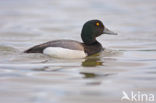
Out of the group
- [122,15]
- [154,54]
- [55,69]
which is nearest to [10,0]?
[122,15]

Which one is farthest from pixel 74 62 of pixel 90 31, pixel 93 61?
pixel 90 31

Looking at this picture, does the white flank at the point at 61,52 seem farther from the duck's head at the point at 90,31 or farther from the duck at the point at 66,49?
the duck's head at the point at 90,31

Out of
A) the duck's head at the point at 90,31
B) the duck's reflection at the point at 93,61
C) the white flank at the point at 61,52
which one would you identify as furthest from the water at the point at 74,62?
the duck's head at the point at 90,31

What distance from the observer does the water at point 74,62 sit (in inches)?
291

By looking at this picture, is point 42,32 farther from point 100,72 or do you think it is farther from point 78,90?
point 78,90

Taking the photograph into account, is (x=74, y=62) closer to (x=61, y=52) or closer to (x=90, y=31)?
(x=61, y=52)

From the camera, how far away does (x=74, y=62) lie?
403 inches

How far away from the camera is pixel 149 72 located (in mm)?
9055

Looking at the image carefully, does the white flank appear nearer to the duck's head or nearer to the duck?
the duck

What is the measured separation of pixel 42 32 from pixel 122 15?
5002 millimetres

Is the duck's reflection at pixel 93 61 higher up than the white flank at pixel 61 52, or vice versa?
the white flank at pixel 61 52

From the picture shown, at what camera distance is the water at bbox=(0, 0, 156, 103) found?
7.38 meters

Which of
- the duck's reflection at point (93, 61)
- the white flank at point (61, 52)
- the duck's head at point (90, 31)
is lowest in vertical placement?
the duck's reflection at point (93, 61)

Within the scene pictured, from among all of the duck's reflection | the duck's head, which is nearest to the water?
the duck's reflection
